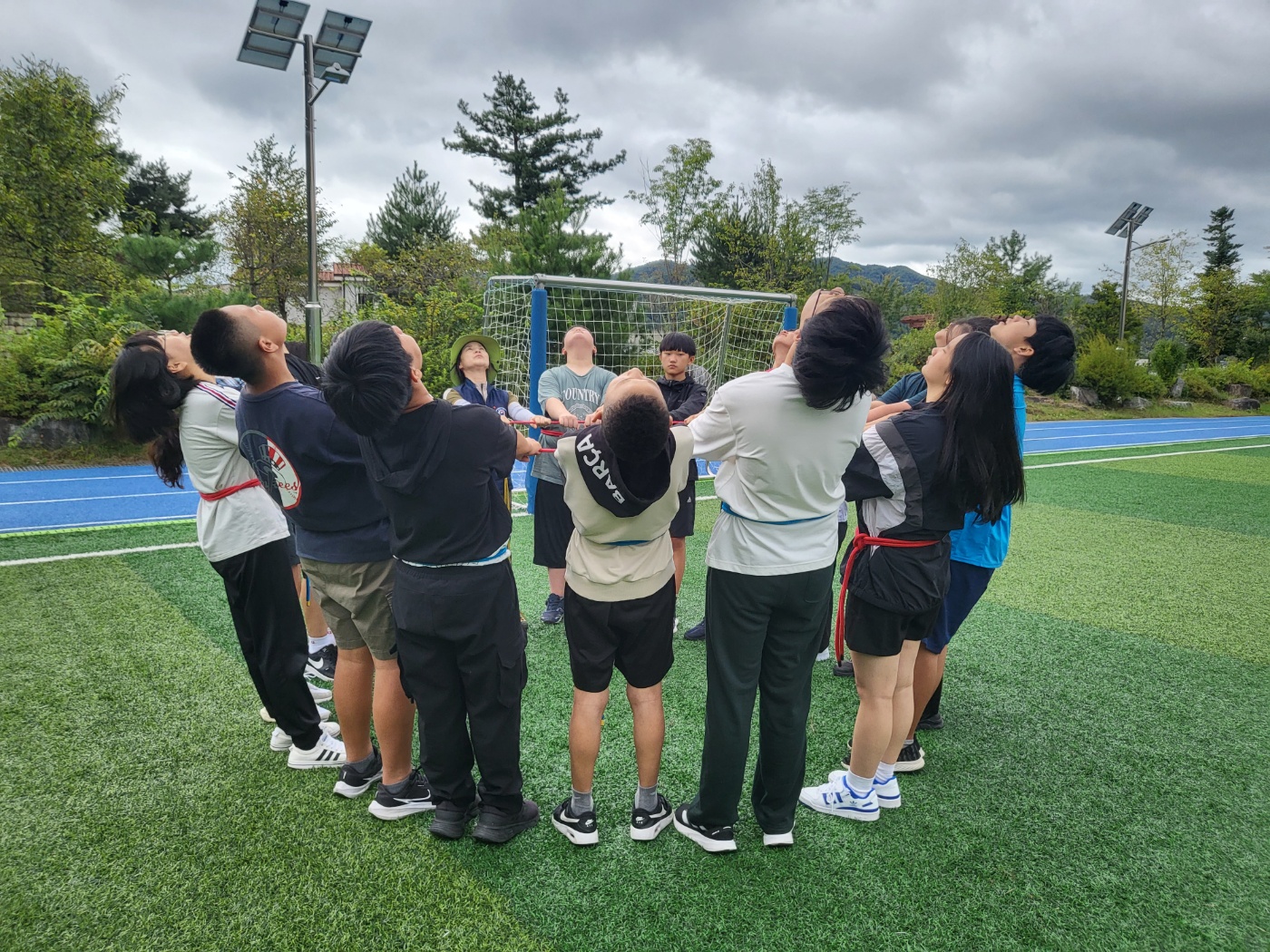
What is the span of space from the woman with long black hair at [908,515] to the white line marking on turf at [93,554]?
516 cm

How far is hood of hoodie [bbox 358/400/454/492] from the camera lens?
2.00 m

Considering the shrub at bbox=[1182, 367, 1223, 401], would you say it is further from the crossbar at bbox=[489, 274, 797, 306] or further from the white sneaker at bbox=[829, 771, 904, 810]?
the white sneaker at bbox=[829, 771, 904, 810]

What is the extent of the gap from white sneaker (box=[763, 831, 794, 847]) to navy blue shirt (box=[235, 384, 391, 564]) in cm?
162

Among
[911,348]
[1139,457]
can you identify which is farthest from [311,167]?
[911,348]

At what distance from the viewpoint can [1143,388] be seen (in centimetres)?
2397

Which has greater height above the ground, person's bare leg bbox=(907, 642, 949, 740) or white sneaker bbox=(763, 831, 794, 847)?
person's bare leg bbox=(907, 642, 949, 740)

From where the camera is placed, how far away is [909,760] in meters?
2.85

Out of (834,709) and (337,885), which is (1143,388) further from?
(337,885)

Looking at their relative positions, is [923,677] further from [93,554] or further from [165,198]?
[165,198]

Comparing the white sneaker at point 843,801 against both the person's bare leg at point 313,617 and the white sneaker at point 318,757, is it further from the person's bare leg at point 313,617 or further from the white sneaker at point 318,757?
the person's bare leg at point 313,617

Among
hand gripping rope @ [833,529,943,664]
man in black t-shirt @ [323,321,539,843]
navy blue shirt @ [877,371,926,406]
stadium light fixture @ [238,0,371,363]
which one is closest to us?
man in black t-shirt @ [323,321,539,843]

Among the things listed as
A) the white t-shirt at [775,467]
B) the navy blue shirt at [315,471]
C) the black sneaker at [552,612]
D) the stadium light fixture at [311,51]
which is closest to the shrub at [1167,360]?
the stadium light fixture at [311,51]

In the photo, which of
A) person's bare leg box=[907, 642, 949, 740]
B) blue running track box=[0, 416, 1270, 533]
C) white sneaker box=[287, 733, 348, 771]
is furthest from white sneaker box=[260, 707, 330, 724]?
blue running track box=[0, 416, 1270, 533]

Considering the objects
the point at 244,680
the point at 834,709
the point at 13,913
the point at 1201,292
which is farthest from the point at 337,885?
the point at 1201,292
